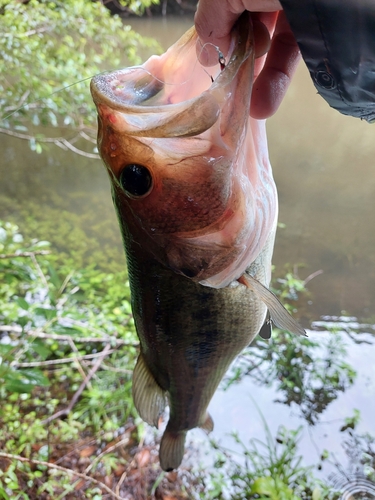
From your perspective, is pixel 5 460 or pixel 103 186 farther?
pixel 103 186

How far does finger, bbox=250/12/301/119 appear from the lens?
33.2 inches

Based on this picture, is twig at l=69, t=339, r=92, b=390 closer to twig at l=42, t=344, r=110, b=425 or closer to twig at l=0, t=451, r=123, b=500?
twig at l=42, t=344, r=110, b=425

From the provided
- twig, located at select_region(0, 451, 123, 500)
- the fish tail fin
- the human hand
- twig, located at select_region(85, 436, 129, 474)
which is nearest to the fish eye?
the human hand

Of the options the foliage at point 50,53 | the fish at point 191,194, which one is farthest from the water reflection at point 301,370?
the foliage at point 50,53

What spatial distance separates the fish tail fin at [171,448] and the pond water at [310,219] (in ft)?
3.04

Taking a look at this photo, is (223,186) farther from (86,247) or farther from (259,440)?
(86,247)

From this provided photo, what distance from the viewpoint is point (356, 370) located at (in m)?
2.74

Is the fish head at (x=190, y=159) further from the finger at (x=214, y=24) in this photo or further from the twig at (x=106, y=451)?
the twig at (x=106, y=451)

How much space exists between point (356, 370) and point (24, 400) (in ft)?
7.58

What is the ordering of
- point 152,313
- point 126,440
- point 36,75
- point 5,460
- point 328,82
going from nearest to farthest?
point 328,82
point 152,313
point 5,460
point 126,440
point 36,75

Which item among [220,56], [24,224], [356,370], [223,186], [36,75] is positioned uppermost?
[220,56]

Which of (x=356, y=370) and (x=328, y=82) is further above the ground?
(x=328, y=82)

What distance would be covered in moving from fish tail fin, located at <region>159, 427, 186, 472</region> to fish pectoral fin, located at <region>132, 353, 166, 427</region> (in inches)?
10.3

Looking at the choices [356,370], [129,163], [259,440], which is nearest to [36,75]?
[129,163]
